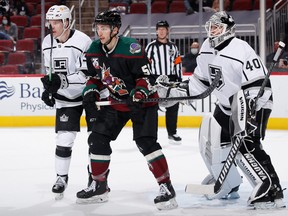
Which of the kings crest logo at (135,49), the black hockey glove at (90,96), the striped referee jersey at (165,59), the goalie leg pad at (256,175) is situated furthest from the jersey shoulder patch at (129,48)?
the striped referee jersey at (165,59)

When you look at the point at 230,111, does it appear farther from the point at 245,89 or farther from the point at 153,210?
the point at 153,210

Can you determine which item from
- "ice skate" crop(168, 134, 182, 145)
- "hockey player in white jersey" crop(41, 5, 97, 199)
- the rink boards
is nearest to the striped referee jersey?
"ice skate" crop(168, 134, 182, 145)

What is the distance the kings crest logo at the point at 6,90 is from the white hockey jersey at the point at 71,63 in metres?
4.78

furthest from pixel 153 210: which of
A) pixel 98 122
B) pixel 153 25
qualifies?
pixel 153 25

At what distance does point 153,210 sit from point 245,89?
33.3 inches

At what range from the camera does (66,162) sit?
481cm

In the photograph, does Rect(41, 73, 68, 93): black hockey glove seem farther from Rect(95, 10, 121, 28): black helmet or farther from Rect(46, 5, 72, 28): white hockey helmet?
Rect(95, 10, 121, 28): black helmet

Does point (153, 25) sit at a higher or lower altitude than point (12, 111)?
higher

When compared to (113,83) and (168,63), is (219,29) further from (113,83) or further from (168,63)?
(168,63)

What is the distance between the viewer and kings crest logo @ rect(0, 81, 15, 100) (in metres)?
9.52

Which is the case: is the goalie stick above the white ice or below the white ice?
above

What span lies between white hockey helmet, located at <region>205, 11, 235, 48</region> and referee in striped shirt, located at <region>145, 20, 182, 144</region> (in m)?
3.30

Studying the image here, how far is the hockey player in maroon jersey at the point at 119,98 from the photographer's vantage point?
432 cm

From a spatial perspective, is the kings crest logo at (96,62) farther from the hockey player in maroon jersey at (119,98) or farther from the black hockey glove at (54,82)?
the black hockey glove at (54,82)
